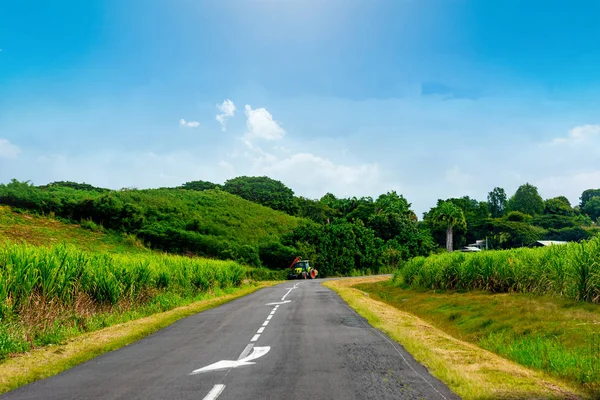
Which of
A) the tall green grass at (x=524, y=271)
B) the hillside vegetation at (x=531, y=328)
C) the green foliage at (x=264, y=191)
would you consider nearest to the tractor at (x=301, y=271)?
the tall green grass at (x=524, y=271)

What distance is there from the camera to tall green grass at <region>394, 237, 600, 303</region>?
653 inches

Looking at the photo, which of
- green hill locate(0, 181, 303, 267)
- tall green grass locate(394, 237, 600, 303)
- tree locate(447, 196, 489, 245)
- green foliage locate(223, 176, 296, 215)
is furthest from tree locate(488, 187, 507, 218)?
tall green grass locate(394, 237, 600, 303)

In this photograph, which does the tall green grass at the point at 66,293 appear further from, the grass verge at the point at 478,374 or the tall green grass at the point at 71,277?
the grass verge at the point at 478,374

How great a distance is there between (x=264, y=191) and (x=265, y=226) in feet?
140

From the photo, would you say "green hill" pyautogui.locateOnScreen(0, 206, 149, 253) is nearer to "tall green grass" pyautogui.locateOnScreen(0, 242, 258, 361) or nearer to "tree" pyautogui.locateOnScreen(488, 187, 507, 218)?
"tall green grass" pyautogui.locateOnScreen(0, 242, 258, 361)

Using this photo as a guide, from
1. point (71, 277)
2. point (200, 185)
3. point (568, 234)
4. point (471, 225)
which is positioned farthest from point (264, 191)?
point (71, 277)

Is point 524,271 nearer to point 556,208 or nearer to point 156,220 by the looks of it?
point 156,220

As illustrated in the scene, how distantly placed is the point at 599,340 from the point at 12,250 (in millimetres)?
17008

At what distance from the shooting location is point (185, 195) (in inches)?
3605

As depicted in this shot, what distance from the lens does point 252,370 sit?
29.3 feet

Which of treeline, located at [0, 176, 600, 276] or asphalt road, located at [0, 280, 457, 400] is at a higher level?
treeline, located at [0, 176, 600, 276]

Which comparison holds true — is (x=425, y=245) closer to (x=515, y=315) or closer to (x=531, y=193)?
(x=515, y=315)

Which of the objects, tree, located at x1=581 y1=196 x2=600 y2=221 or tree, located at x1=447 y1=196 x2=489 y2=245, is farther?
tree, located at x1=581 y1=196 x2=600 y2=221

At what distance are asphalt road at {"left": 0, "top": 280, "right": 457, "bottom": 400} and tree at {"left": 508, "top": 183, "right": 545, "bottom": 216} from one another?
167954mm
